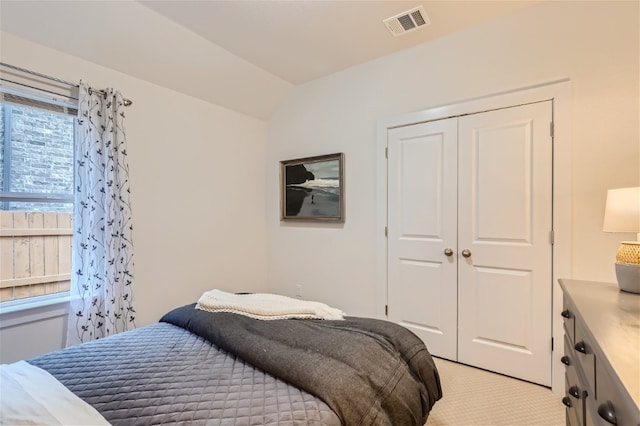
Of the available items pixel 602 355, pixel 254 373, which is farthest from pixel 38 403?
pixel 602 355

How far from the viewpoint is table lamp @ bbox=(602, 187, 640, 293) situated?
4.28ft

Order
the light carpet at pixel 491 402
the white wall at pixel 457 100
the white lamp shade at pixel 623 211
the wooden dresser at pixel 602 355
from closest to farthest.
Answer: the wooden dresser at pixel 602 355, the white lamp shade at pixel 623 211, the light carpet at pixel 491 402, the white wall at pixel 457 100

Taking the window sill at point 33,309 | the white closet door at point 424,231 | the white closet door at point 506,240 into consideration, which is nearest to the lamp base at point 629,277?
the white closet door at point 506,240

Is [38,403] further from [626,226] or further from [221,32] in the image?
[221,32]

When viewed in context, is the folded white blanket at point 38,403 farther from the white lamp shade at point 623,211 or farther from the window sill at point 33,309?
the white lamp shade at point 623,211

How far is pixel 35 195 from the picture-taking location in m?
2.23

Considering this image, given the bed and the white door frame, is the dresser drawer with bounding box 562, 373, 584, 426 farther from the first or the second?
the white door frame

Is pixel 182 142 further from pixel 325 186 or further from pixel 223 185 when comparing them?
pixel 325 186

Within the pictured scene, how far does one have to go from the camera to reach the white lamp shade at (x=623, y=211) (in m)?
1.46

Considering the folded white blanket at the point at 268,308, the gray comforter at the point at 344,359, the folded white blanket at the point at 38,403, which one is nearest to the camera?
the folded white blanket at the point at 38,403

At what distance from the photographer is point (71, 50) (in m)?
2.28

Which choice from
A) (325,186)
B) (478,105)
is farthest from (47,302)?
(478,105)

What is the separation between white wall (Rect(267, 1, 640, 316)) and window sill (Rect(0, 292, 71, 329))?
196cm

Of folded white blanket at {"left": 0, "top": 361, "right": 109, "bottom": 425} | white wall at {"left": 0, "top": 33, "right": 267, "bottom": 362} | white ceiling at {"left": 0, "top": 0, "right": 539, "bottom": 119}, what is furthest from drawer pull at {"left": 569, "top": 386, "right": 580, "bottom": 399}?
white wall at {"left": 0, "top": 33, "right": 267, "bottom": 362}
